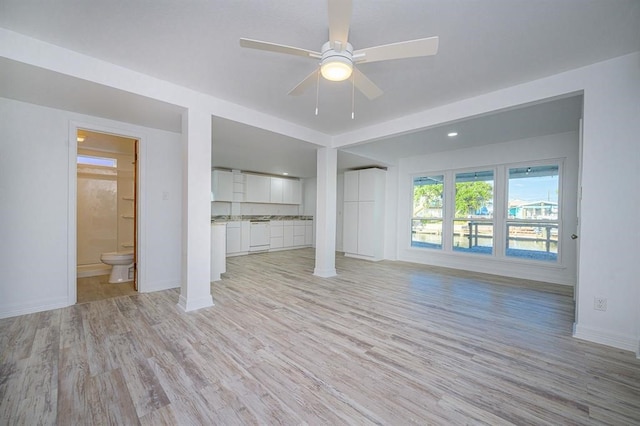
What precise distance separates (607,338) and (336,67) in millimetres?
3213

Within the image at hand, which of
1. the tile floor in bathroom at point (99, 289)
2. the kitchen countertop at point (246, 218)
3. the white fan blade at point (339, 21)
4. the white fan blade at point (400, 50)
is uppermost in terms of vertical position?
the white fan blade at point (339, 21)

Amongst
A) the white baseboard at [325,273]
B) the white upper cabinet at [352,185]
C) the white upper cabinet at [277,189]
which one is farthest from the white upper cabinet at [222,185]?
the white baseboard at [325,273]

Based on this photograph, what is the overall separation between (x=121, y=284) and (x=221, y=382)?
126 inches

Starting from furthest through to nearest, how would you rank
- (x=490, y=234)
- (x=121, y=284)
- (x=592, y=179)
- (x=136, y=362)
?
1. (x=490, y=234)
2. (x=121, y=284)
3. (x=592, y=179)
4. (x=136, y=362)

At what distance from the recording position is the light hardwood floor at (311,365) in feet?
4.59

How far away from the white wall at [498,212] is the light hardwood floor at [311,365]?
1.38 meters

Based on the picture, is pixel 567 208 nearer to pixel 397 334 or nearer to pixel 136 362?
pixel 397 334

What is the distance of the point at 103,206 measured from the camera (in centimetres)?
457

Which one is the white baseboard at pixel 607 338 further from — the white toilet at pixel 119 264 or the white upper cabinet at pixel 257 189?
the white upper cabinet at pixel 257 189

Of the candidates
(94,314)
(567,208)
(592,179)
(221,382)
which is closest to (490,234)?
(567,208)

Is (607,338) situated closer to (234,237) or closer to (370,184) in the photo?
(370,184)

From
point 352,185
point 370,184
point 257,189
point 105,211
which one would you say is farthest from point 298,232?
point 105,211

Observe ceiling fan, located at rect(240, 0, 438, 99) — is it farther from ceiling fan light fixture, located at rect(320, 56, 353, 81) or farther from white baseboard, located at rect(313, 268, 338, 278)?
white baseboard, located at rect(313, 268, 338, 278)

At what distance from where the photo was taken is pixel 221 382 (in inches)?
64.4
